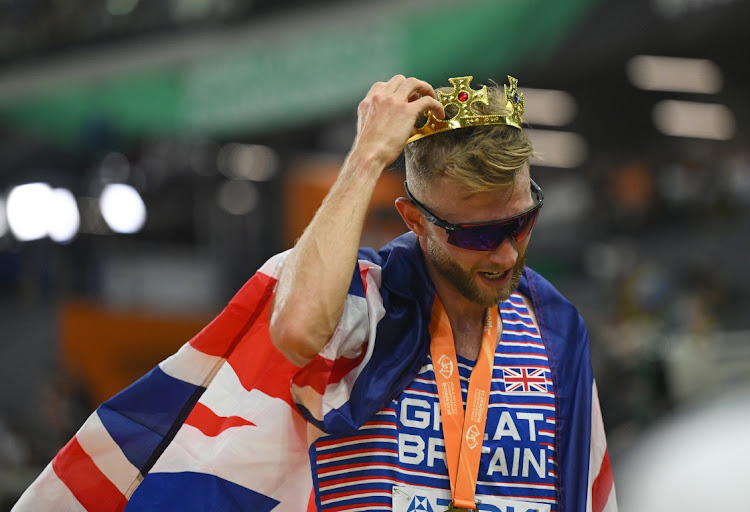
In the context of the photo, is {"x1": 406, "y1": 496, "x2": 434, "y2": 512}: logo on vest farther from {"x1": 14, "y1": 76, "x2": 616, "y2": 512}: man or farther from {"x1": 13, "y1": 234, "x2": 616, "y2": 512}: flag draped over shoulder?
{"x1": 13, "y1": 234, "x2": 616, "y2": 512}: flag draped over shoulder

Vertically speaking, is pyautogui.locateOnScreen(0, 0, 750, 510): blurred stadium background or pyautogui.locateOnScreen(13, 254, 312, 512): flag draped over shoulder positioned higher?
pyautogui.locateOnScreen(0, 0, 750, 510): blurred stadium background

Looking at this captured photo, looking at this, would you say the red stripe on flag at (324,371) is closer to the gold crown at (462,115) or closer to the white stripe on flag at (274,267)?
the white stripe on flag at (274,267)

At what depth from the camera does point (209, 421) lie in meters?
2.14

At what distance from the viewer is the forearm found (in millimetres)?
1825

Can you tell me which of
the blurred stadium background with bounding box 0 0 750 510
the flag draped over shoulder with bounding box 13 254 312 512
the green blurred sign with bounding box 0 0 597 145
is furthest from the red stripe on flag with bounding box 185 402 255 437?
the green blurred sign with bounding box 0 0 597 145

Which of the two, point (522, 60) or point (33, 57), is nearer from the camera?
point (522, 60)

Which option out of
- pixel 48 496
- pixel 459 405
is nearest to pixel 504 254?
pixel 459 405

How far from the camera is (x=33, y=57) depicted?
397 inches

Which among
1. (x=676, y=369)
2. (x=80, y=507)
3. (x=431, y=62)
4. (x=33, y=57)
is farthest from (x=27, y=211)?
(x=80, y=507)

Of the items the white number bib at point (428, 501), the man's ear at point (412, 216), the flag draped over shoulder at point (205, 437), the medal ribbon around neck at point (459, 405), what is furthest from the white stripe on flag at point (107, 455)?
the man's ear at point (412, 216)

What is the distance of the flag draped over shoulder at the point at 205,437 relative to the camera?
6.86ft

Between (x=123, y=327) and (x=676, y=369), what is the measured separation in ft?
20.0

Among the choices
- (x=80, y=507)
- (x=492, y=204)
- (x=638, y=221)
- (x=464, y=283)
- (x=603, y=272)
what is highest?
(x=638, y=221)

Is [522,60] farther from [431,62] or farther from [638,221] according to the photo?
[638,221]
